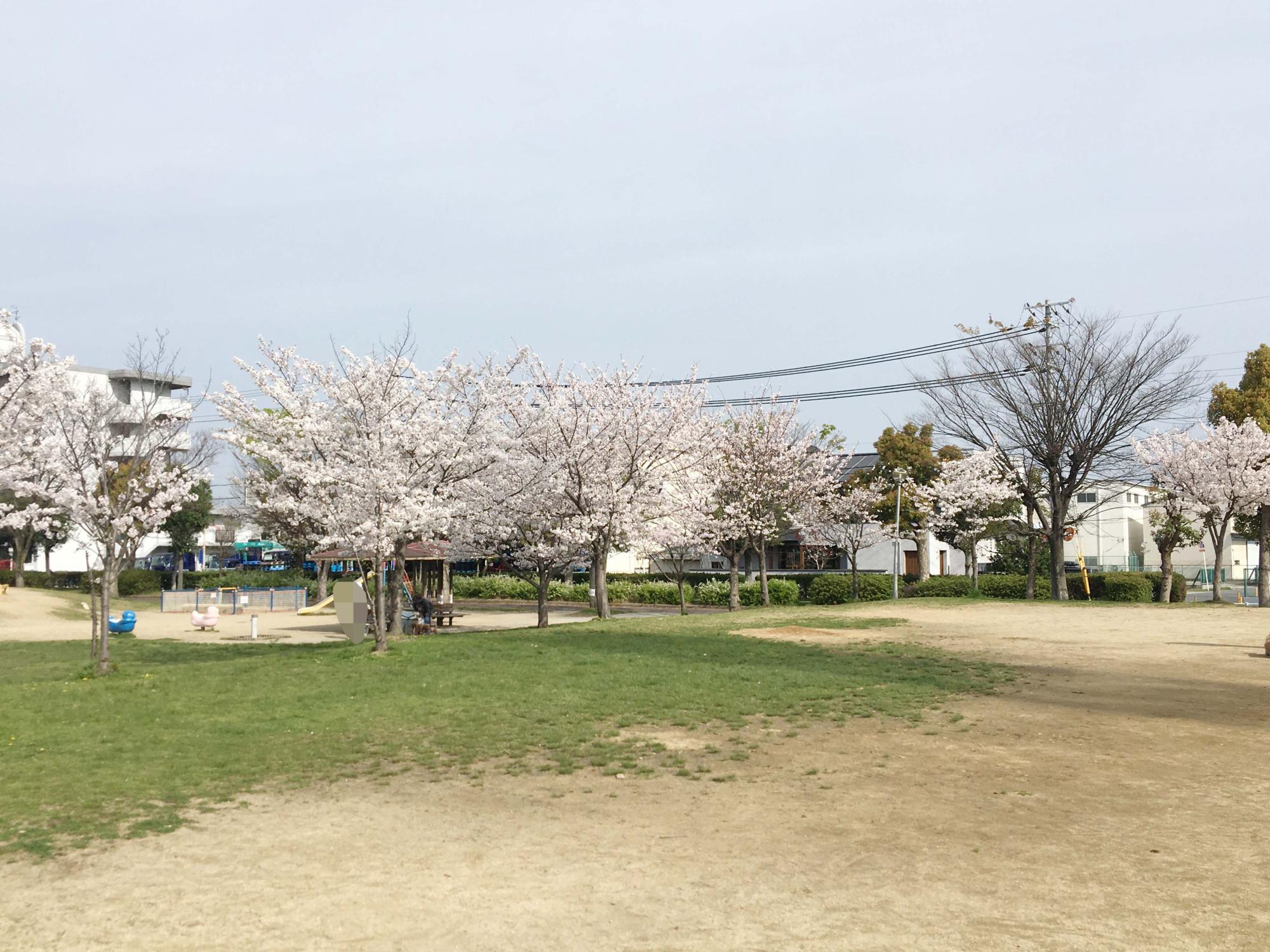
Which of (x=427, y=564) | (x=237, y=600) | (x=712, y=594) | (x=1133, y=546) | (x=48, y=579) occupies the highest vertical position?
(x=427, y=564)

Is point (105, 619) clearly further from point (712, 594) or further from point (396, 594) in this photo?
point (712, 594)

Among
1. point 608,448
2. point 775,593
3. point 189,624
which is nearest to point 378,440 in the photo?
point 608,448

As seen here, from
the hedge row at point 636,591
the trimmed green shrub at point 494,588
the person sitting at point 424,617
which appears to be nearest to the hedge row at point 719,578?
the hedge row at point 636,591

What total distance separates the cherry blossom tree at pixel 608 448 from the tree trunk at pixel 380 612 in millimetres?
6963

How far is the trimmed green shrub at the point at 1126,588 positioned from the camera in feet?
121

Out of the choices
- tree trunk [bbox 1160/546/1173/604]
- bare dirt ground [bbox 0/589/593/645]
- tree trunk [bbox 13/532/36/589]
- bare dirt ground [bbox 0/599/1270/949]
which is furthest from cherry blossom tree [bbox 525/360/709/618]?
tree trunk [bbox 13/532/36/589]

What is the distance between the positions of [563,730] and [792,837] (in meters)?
4.80

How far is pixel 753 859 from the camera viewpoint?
7.15 metres

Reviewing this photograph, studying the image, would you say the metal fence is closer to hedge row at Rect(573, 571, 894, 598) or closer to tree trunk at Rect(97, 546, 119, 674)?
hedge row at Rect(573, 571, 894, 598)

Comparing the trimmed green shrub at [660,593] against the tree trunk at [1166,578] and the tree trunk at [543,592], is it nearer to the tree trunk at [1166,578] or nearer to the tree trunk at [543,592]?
the tree trunk at [543,592]

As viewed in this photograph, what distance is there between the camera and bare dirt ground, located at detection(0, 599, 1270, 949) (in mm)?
5723

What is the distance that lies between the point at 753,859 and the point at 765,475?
98.3ft

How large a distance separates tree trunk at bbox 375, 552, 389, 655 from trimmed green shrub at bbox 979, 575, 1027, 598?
26537mm

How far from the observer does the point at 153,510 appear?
65.1 ft
